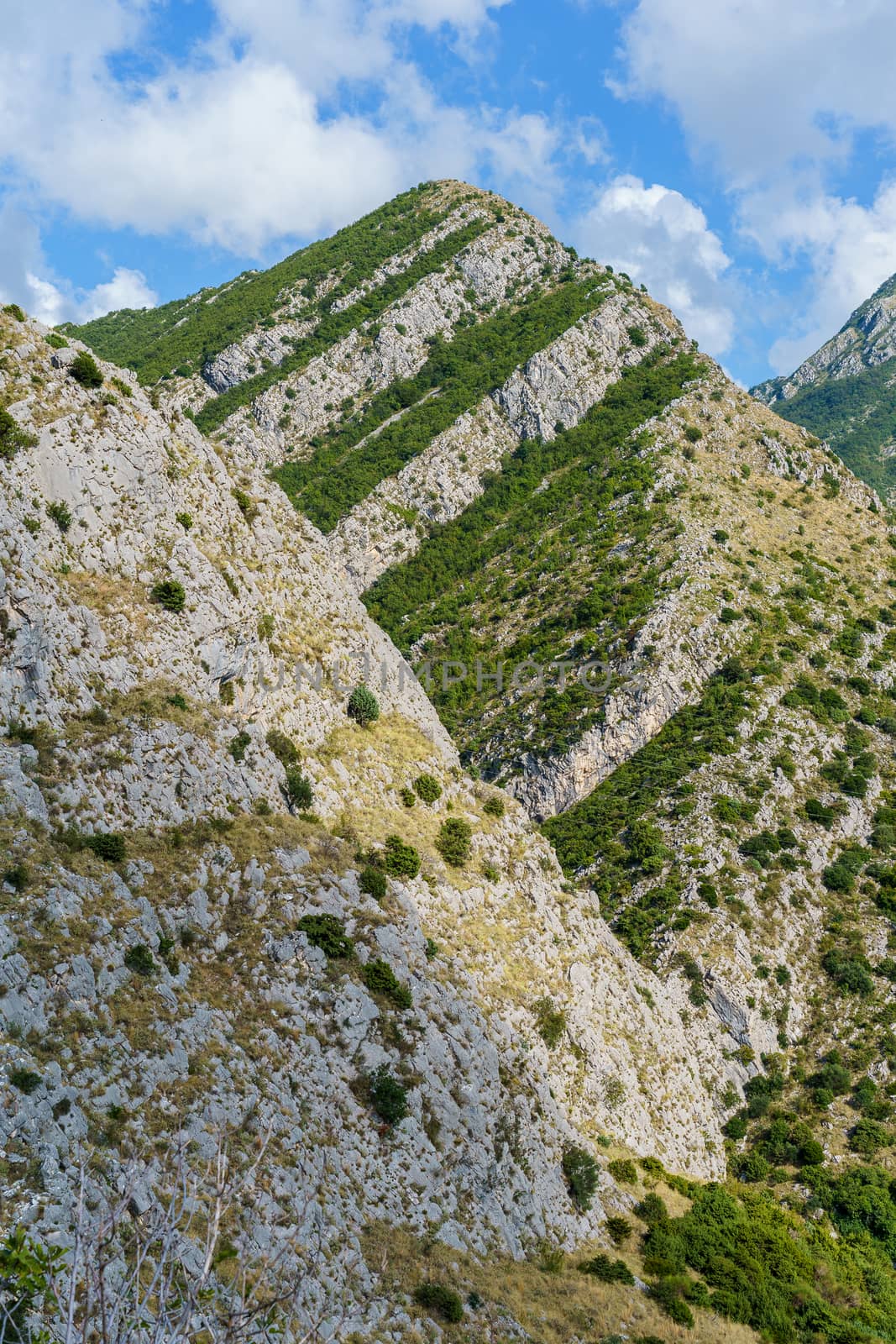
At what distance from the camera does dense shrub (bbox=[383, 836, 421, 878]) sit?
136 feet

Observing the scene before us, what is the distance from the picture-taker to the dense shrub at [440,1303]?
26.1 metres

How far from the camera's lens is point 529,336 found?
129m

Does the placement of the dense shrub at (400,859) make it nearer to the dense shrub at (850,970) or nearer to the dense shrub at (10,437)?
the dense shrub at (10,437)

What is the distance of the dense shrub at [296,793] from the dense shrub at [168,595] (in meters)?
9.62

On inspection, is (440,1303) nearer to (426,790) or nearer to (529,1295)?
(529,1295)

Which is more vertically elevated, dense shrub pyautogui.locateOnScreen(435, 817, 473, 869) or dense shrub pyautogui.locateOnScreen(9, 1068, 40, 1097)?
dense shrub pyautogui.locateOnScreen(435, 817, 473, 869)

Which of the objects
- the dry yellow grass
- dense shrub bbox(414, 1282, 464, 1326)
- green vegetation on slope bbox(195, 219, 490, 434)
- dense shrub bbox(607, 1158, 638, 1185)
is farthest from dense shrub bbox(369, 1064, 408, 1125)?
green vegetation on slope bbox(195, 219, 490, 434)

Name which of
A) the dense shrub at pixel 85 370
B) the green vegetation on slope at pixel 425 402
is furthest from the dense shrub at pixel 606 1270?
the green vegetation on slope at pixel 425 402

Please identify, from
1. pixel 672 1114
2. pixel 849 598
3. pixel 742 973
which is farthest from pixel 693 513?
pixel 672 1114

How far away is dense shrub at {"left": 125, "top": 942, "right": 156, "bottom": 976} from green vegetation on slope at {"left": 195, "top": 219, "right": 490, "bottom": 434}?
94.0 m

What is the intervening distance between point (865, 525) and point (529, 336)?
56.0 m

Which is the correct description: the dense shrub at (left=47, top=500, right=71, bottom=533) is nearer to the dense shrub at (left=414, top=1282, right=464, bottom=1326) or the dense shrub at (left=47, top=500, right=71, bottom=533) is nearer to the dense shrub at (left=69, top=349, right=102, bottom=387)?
the dense shrub at (left=69, top=349, right=102, bottom=387)

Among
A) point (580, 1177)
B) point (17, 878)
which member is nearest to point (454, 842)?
point (580, 1177)

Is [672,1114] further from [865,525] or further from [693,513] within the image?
[865,525]
